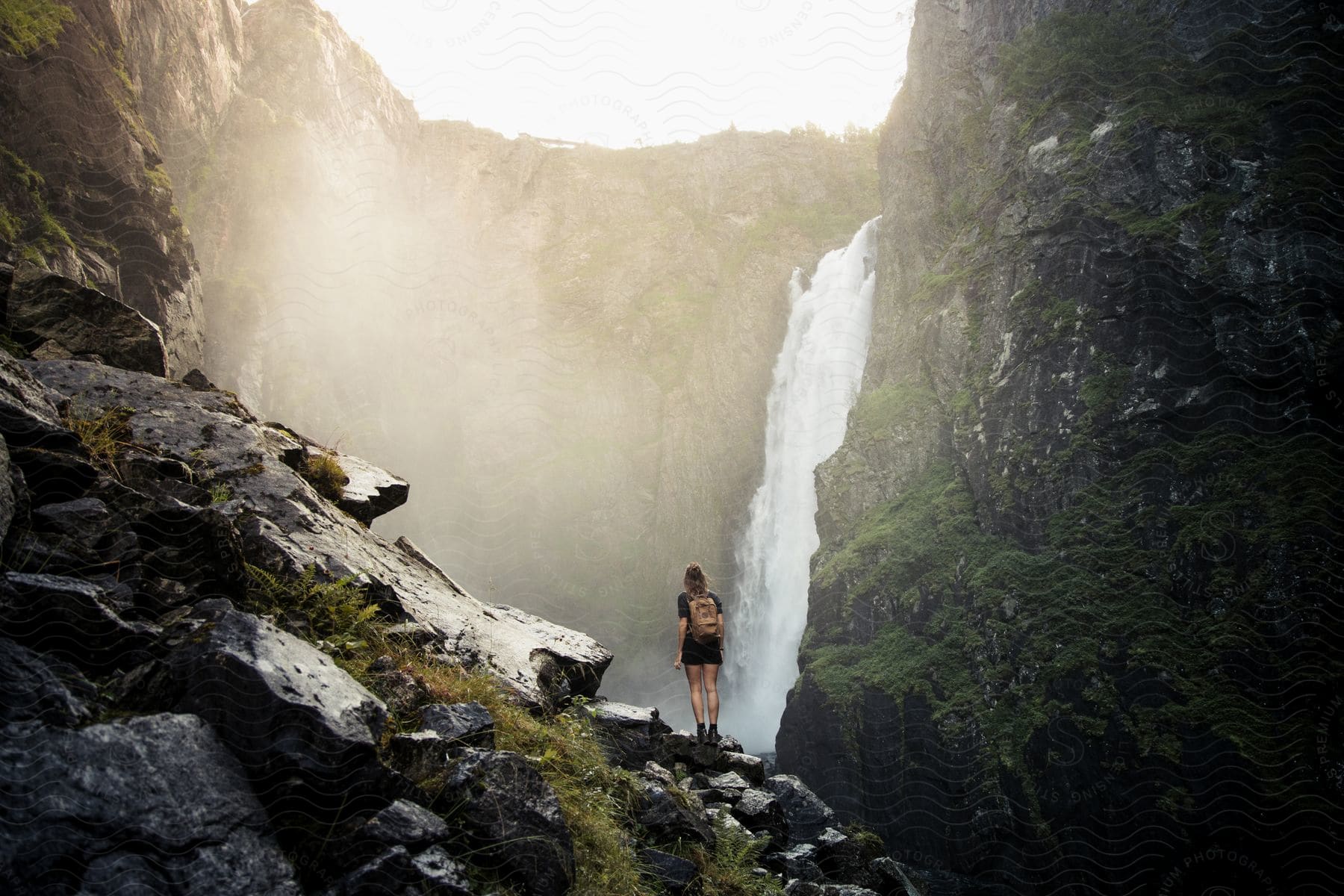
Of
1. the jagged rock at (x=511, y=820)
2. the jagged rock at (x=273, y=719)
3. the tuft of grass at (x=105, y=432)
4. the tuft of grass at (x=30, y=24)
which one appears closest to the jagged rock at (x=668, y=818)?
the jagged rock at (x=511, y=820)

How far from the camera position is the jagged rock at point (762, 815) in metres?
6.69

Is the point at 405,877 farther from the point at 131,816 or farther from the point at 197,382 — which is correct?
the point at 197,382

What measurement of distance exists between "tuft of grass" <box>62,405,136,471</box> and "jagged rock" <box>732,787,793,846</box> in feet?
18.9

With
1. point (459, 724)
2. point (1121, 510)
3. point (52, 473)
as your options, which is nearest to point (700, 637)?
point (459, 724)

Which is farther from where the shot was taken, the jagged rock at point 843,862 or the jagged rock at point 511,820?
the jagged rock at point 843,862

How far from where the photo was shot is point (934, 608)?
1727 centimetres

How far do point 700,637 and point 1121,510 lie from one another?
1069 centimetres

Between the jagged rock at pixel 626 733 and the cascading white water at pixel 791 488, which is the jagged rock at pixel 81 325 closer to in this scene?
the jagged rock at pixel 626 733

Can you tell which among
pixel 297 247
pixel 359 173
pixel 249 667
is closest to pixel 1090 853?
pixel 249 667

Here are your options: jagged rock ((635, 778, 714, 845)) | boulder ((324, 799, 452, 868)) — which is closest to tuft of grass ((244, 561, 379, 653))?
boulder ((324, 799, 452, 868))

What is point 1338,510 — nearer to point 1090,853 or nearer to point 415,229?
point 1090,853

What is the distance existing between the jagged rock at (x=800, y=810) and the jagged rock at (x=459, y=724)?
14.1 ft

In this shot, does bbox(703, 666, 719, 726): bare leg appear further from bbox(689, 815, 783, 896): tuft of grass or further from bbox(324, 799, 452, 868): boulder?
bbox(324, 799, 452, 868): boulder

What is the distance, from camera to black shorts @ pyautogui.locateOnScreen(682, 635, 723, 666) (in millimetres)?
8258
